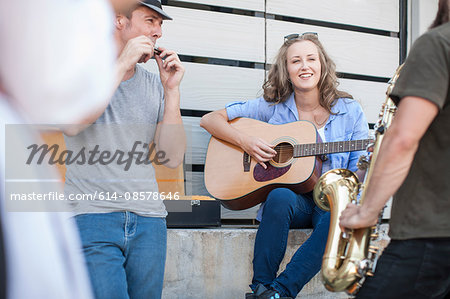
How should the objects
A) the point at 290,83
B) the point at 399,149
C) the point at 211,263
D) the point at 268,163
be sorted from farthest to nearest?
the point at 290,83, the point at 268,163, the point at 211,263, the point at 399,149

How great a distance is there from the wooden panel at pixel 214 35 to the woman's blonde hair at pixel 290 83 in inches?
21.2

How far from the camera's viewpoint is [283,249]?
8.02ft

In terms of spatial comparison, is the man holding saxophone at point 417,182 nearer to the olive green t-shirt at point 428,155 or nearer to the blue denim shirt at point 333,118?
the olive green t-shirt at point 428,155

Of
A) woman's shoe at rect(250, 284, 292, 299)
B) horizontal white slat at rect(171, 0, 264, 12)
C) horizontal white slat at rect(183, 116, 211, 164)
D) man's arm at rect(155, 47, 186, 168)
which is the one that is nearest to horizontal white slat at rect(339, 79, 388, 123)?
horizontal white slat at rect(171, 0, 264, 12)

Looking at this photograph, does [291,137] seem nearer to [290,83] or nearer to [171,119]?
[290,83]

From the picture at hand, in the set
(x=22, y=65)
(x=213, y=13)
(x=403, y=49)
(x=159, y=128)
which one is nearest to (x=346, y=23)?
(x=403, y=49)

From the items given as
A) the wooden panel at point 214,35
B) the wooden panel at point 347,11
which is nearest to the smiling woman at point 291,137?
the wooden panel at point 214,35

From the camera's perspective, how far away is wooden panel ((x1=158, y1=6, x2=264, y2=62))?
11.5ft

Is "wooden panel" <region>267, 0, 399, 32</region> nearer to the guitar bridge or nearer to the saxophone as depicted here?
the guitar bridge

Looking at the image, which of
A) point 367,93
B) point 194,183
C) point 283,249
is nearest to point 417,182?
point 283,249

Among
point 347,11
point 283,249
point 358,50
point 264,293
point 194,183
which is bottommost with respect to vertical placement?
point 264,293

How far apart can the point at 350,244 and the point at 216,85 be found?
2362mm

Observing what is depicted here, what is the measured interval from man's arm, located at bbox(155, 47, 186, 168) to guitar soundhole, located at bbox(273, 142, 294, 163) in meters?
0.94

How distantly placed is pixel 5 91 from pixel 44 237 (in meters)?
0.16
